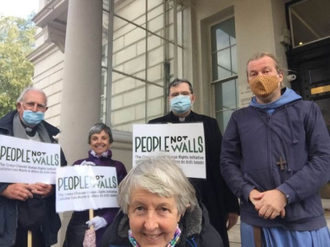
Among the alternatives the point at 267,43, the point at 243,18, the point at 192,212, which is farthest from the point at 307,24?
the point at 192,212

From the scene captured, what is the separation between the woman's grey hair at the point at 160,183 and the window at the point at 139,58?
4503 millimetres

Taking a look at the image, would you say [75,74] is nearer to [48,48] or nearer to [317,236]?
[317,236]

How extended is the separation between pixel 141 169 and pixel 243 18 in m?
5.21

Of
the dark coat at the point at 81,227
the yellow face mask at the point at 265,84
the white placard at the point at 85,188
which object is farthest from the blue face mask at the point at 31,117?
the yellow face mask at the point at 265,84

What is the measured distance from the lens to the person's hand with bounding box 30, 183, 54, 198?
2.34m

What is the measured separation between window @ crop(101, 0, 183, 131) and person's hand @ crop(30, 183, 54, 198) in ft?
11.7

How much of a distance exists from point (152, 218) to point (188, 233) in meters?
0.26

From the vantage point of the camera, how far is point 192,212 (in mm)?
1662

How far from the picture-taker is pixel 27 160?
2.39 metres

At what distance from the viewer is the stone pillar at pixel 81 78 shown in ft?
16.1

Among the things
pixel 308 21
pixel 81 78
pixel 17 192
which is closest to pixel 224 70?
pixel 308 21

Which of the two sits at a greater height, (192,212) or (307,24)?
(307,24)

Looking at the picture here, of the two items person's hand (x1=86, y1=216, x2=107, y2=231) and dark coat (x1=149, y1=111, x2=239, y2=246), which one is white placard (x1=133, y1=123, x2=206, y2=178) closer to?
dark coat (x1=149, y1=111, x2=239, y2=246)

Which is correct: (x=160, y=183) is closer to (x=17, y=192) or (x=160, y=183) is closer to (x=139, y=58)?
→ (x=17, y=192)
